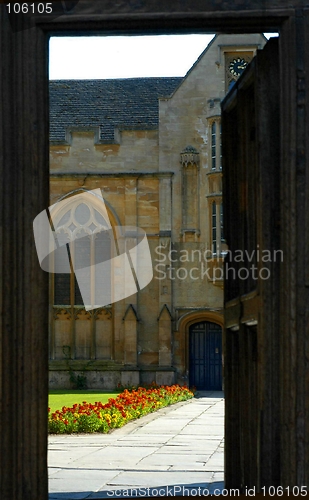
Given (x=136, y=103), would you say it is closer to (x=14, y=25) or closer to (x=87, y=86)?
(x=87, y=86)

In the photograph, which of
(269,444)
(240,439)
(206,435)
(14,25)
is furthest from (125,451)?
(14,25)

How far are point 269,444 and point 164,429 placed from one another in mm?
9336

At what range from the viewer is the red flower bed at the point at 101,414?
1427 cm

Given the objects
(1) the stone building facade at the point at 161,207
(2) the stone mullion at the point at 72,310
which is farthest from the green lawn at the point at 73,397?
(1) the stone building facade at the point at 161,207

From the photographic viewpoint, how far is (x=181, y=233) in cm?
2806

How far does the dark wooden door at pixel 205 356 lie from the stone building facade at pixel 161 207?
0.14 feet

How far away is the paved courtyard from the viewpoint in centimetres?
668

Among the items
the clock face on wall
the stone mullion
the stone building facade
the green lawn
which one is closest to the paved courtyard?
the green lawn

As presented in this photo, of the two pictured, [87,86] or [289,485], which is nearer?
[289,485]

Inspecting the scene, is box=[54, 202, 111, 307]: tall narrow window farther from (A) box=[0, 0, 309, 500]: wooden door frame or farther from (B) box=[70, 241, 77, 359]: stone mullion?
(A) box=[0, 0, 309, 500]: wooden door frame

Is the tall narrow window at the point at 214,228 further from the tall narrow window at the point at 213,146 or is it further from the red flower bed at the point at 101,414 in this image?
the red flower bed at the point at 101,414

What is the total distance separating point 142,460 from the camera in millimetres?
9266

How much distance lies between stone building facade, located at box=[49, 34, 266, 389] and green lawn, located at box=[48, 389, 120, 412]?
217 cm

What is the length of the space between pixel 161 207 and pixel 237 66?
4898mm
